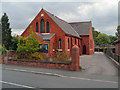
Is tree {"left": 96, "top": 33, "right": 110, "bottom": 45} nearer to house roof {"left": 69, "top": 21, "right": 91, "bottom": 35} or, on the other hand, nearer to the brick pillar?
house roof {"left": 69, "top": 21, "right": 91, "bottom": 35}

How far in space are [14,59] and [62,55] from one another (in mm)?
6581

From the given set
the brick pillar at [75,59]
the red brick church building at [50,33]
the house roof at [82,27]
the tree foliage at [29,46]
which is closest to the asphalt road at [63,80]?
the brick pillar at [75,59]

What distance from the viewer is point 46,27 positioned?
25859 millimetres

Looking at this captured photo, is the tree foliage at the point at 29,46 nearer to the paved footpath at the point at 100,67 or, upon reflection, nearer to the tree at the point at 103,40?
the paved footpath at the point at 100,67

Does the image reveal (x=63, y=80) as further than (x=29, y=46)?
No

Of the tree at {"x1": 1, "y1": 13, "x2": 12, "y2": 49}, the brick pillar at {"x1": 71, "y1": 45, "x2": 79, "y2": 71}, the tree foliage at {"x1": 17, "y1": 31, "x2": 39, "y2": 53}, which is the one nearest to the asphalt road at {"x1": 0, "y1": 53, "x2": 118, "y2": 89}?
the brick pillar at {"x1": 71, "y1": 45, "x2": 79, "y2": 71}

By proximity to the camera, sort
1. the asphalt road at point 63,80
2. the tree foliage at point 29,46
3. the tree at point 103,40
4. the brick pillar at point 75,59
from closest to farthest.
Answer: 1. the asphalt road at point 63,80
2. the brick pillar at point 75,59
3. the tree foliage at point 29,46
4. the tree at point 103,40

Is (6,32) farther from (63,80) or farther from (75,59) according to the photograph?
(63,80)

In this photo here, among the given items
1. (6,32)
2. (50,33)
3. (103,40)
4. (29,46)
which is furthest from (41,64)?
(103,40)

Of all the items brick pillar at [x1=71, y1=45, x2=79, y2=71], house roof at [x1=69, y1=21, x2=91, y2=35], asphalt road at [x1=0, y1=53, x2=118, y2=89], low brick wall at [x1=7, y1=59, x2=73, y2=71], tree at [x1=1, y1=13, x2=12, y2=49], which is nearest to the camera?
asphalt road at [x1=0, y1=53, x2=118, y2=89]

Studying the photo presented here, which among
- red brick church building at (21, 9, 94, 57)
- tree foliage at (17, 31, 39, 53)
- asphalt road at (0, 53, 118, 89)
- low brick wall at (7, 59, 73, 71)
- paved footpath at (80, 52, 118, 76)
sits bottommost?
asphalt road at (0, 53, 118, 89)

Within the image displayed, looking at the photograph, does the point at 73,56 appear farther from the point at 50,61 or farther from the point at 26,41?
the point at 26,41

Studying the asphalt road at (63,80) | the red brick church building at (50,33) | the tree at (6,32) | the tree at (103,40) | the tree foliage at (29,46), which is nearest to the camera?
the asphalt road at (63,80)

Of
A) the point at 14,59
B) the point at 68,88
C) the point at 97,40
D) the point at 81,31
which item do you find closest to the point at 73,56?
the point at 68,88
